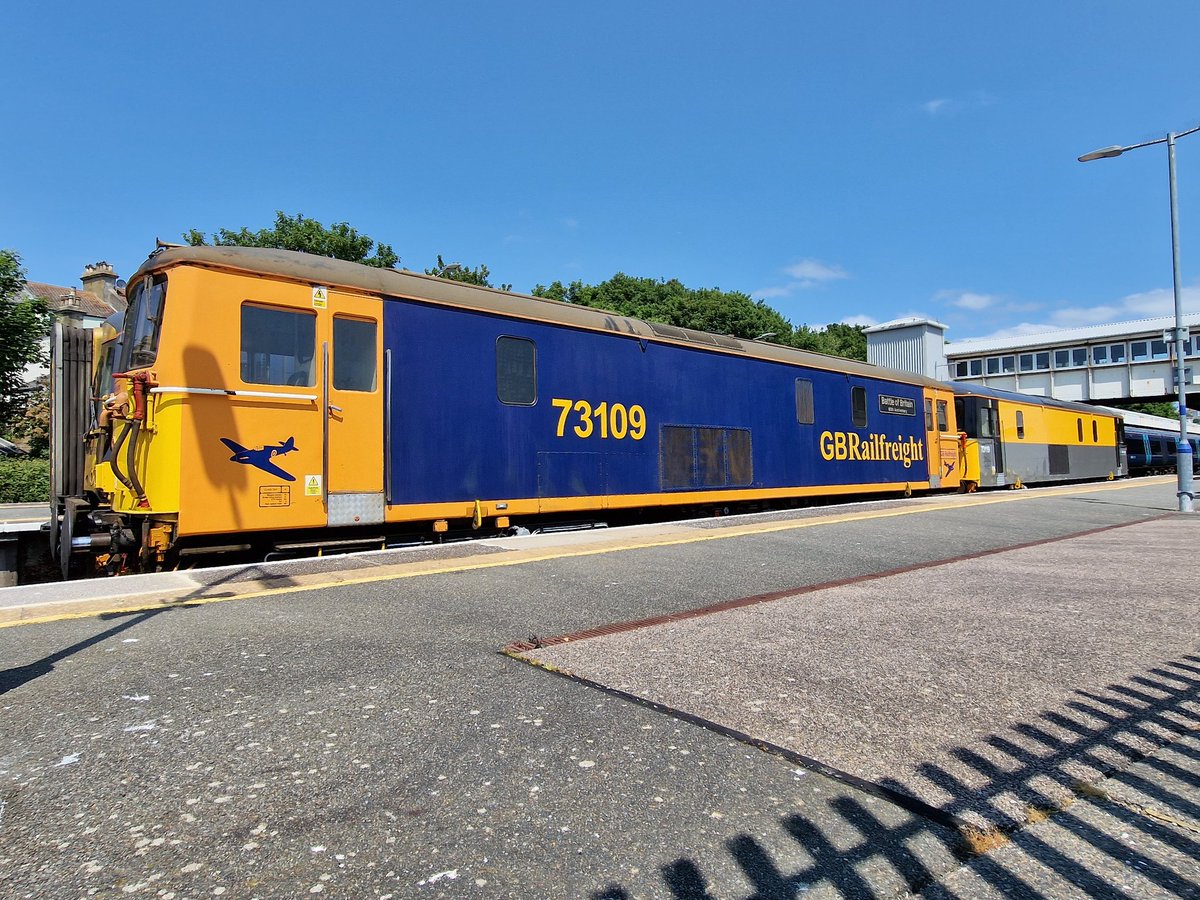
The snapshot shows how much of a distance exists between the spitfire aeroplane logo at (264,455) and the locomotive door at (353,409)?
365 millimetres

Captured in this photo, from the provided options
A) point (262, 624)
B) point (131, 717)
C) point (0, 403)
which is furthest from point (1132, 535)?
point (0, 403)

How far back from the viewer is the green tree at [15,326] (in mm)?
24047

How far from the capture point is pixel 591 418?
957 cm

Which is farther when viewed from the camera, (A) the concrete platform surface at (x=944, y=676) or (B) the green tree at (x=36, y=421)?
(B) the green tree at (x=36, y=421)

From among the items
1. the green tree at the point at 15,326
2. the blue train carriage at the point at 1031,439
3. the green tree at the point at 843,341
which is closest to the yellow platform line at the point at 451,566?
the blue train carriage at the point at 1031,439

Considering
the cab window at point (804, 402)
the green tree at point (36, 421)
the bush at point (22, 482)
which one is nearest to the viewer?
the cab window at point (804, 402)

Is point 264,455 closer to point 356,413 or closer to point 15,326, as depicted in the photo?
point 356,413

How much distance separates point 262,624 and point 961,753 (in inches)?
159

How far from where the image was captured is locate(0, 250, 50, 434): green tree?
2405 cm

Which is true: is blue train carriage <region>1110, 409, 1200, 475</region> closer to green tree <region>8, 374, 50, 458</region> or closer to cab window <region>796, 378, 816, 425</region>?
cab window <region>796, 378, 816, 425</region>

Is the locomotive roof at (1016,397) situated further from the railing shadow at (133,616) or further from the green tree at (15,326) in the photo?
the green tree at (15,326)

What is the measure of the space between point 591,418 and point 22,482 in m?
21.6

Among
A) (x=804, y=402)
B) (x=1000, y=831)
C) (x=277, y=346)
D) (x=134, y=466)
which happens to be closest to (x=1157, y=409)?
(x=804, y=402)

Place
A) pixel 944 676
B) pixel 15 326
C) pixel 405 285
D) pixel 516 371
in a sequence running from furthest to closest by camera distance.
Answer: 1. pixel 15 326
2. pixel 516 371
3. pixel 405 285
4. pixel 944 676
